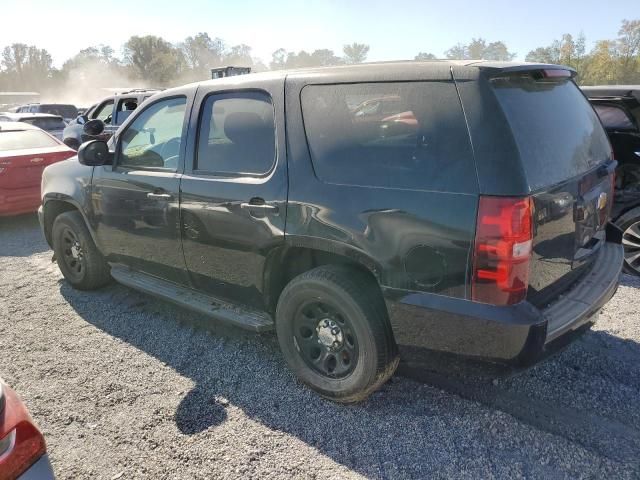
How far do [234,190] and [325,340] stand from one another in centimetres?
105

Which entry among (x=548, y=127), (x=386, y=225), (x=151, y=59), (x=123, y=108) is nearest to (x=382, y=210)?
(x=386, y=225)

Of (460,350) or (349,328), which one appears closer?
(460,350)

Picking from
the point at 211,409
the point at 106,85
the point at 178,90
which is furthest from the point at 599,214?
the point at 106,85

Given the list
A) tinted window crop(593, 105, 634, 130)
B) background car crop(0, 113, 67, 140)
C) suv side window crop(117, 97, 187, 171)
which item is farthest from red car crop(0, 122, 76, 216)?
background car crop(0, 113, 67, 140)

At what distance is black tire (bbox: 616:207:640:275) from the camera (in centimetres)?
470

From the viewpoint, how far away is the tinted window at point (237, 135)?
2919 mm

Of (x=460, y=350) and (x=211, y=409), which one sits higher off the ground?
(x=460, y=350)

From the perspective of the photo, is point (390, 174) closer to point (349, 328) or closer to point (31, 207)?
point (349, 328)

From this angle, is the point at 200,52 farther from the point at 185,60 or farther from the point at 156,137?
the point at 156,137

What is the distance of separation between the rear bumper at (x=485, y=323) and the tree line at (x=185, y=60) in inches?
1687

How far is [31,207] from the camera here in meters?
7.23

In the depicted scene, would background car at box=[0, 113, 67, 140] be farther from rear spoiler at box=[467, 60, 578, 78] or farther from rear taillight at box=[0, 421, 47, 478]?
rear spoiler at box=[467, 60, 578, 78]

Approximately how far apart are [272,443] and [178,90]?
246cm

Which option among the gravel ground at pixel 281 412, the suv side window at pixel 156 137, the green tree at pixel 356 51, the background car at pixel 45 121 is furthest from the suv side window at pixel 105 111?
the green tree at pixel 356 51
